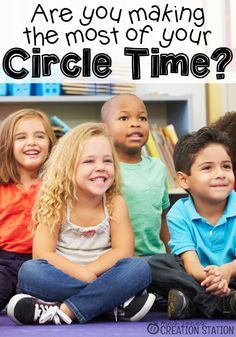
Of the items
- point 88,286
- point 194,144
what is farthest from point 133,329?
point 194,144

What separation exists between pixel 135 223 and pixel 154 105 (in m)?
1.31

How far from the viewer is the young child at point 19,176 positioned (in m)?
2.21

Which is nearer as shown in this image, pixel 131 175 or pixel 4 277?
pixel 4 277

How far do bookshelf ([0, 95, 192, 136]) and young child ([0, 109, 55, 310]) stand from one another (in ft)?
3.18

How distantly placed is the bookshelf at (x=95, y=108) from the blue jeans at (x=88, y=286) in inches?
58.6

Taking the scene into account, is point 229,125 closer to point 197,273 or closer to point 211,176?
point 211,176

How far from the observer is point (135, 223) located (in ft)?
7.86

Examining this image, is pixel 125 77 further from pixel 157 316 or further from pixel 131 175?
pixel 157 316

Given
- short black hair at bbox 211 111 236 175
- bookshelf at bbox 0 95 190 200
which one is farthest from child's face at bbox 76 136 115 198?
bookshelf at bbox 0 95 190 200

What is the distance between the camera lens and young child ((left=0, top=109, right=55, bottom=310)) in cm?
221

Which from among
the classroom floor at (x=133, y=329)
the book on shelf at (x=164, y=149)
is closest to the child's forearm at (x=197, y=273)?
the classroom floor at (x=133, y=329)

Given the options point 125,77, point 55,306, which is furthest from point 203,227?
point 125,77

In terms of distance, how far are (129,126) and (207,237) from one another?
0.60 metres

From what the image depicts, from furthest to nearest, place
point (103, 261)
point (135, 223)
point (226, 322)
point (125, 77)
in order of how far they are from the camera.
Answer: point (125, 77)
point (135, 223)
point (103, 261)
point (226, 322)
